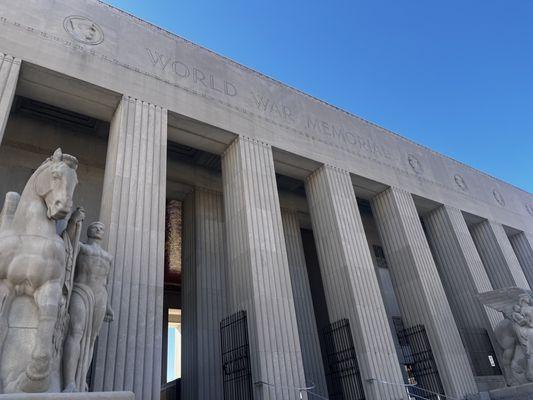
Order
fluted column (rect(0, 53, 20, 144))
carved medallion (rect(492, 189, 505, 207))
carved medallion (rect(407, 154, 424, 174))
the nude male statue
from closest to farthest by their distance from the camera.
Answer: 1. the nude male statue
2. fluted column (rect(0, 53, 20, 144))
3. carved medallion (rect(407, 154, 424, 174))
4. carved medallion (rect(492, 189, 505, 207))

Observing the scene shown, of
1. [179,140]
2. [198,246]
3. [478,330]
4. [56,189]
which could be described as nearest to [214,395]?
[198,246]

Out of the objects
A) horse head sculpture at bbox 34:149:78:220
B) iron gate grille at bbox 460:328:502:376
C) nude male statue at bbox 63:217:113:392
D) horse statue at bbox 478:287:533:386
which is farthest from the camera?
iron gate grille at bbox 460:328:502:376

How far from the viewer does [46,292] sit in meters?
5.52

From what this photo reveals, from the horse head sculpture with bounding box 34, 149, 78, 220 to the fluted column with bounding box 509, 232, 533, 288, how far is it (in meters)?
23.2

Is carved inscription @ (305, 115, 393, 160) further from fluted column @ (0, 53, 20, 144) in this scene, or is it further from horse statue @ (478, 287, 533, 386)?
fluted column @ (0, 53, 20, 144)

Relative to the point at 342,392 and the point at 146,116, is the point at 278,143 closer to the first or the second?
the point at 146,116

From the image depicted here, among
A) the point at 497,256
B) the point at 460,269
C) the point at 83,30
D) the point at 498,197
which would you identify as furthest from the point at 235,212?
the point at 498,197

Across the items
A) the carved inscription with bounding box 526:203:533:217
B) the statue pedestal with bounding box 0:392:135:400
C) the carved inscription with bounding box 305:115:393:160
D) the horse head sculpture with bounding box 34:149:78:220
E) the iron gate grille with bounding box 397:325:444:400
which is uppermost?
the carved inscription with bounding box 305:115:393:160

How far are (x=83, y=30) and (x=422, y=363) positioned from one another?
15.0m

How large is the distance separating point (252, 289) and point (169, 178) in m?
6.61

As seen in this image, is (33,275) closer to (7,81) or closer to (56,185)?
(56,185)

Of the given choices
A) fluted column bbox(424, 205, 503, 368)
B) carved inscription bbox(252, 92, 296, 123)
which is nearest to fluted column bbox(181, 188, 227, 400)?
carved inscription bbox(252, 92, 296, 123)

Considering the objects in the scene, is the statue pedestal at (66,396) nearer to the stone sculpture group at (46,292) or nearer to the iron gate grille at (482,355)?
the stone sculpture group at (46,292)

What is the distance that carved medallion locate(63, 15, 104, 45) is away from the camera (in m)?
12.1
